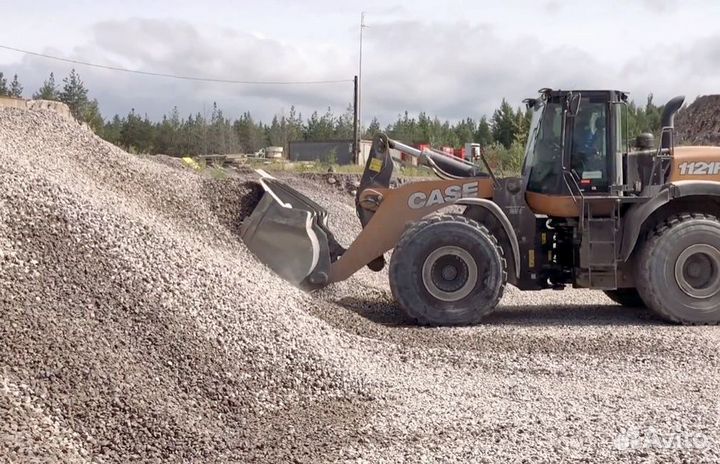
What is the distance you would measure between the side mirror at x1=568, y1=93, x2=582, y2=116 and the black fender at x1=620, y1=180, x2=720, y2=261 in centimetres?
125

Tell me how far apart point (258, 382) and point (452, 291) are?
147 inches

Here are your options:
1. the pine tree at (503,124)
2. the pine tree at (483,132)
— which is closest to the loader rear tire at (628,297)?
the pine tree at (503,124)

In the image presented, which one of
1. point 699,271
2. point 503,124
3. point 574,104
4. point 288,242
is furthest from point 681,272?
point 503,124

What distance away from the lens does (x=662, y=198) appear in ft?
30.5

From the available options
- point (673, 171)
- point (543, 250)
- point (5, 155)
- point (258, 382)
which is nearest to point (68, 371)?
point (258, 382)

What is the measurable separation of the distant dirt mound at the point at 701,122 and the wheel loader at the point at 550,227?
9.77 meters

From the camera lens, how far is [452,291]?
30.3 feet

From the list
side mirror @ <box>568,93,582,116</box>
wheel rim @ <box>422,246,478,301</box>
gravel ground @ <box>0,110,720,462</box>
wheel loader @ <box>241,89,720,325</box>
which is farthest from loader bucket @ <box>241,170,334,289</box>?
side mirror @ <box>568,93,582,116</box>

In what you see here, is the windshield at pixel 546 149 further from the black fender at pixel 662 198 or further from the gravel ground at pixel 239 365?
the gravel ground at pixel 239 365

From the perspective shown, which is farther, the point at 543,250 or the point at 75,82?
the point at 75,82

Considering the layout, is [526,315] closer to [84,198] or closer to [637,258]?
[637,258]

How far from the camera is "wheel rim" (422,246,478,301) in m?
9.21

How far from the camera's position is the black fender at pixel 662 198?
9273 mm

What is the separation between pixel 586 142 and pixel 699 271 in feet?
6.02
